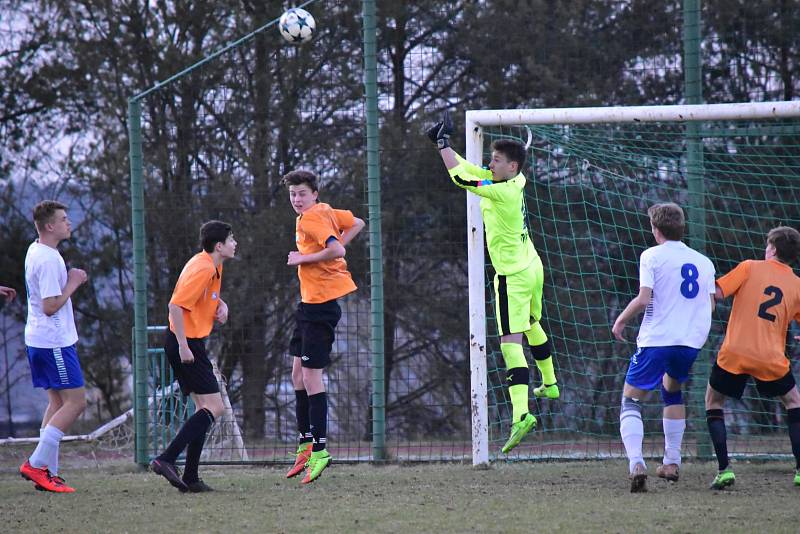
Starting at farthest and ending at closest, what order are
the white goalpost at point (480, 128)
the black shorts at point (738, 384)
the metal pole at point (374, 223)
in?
1. the metal pole at point (374, 223)
2. the white goalpost at point (480, 128)
3. the black shorts at point (738, 384)

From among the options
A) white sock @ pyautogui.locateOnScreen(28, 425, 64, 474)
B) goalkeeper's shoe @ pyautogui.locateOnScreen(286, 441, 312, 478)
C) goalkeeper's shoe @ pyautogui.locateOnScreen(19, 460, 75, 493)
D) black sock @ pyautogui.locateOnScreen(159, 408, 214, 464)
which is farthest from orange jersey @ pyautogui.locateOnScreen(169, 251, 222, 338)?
goalkeeper's shoe @ pyautogui.locateOnScreen(19, 460, 75, 493)

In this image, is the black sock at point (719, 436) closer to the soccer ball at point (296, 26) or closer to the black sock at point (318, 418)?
the black sock at point (318, 418)

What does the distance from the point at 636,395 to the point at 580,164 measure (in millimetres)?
2971

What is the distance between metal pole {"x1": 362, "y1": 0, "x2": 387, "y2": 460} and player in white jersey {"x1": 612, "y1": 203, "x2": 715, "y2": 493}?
8.65ft

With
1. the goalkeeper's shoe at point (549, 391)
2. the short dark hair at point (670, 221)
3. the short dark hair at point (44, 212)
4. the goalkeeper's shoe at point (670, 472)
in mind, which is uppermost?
the short dark hair at point (44, 212)

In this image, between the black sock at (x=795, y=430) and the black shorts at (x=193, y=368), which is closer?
the black sock at (x=795, y=430)

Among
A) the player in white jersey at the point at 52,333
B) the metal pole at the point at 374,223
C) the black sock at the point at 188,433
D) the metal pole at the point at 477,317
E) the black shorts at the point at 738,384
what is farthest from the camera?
the metal pole at the point at 374,223

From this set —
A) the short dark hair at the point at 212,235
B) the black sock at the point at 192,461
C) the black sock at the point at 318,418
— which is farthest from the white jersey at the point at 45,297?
the black sock at the point at 318,418

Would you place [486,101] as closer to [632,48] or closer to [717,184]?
[632,48]

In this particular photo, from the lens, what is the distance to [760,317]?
19.8ft

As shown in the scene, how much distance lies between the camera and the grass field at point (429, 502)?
4.72 m

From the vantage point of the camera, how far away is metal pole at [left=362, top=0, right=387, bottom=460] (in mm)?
8164

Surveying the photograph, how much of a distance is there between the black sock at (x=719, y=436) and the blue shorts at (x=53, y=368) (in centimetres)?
423

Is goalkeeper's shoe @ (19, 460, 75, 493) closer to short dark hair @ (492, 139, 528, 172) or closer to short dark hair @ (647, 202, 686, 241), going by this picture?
short dark hair @ (492, 139, 528, 172)
